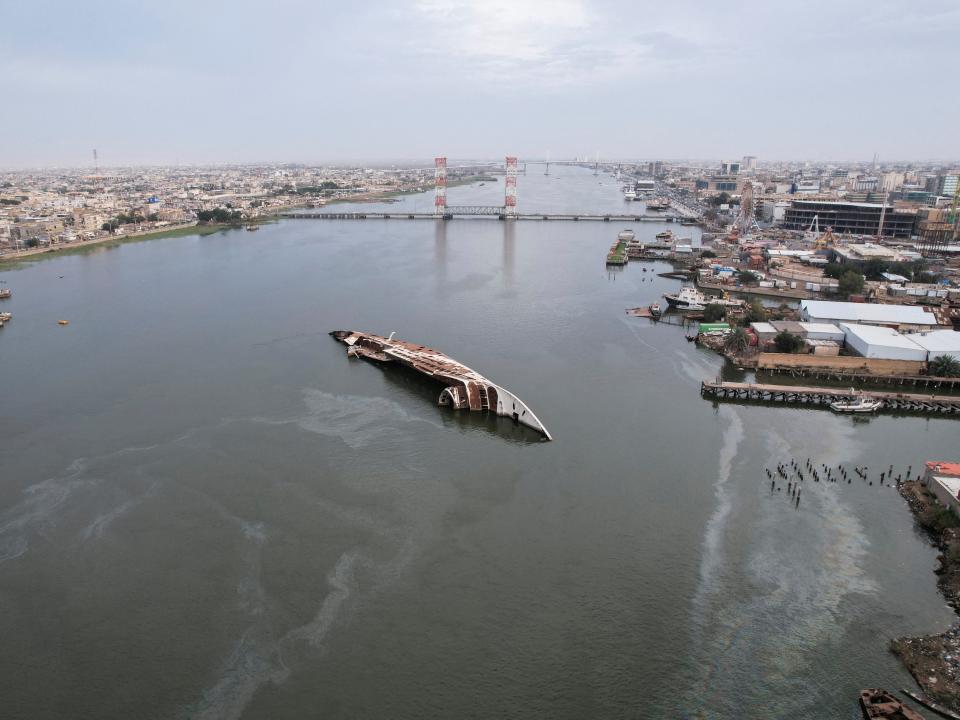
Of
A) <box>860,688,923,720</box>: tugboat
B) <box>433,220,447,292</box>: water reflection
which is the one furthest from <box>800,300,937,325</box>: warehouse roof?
<box>860,688,923,720</box>: tugboat

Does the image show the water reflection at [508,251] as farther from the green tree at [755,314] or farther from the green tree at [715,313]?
the green tree at [755,314]

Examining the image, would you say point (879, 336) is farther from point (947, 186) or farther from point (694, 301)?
point (947, 186)

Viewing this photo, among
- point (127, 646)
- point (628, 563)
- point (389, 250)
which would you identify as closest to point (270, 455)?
point (127, 646)

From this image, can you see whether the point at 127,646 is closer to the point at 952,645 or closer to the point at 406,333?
the point at 952,645

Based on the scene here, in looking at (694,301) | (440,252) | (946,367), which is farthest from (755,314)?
(440,252)

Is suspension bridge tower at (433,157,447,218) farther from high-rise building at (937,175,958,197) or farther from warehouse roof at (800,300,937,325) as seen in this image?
high-rise building at (937,175,958,197)

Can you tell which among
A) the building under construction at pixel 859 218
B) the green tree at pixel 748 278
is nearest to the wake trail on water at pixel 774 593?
the green tree at pixel 748 278

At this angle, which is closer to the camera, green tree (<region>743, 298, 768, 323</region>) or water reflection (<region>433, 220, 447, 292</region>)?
green tree (<region>743, 298, 768, 323</region>)
